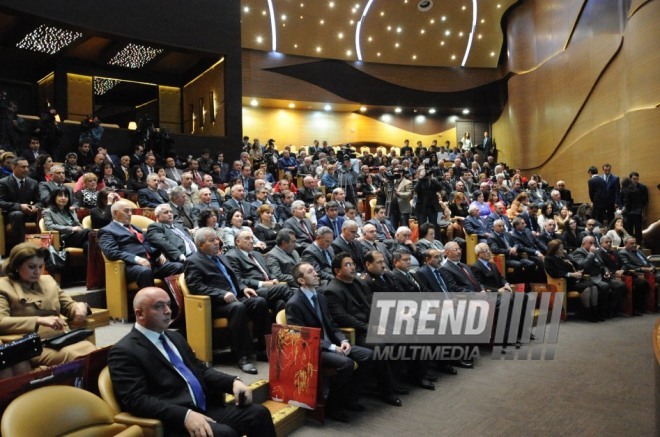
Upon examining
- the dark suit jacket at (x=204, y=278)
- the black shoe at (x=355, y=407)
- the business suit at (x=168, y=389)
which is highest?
the dark suit jacket at (x=204, y=278)

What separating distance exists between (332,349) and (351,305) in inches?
19.6

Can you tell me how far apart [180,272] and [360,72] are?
13.0m

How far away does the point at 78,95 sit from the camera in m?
11.1

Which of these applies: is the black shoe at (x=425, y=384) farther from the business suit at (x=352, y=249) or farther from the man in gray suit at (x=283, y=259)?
the business suit at (x=352, y=249)

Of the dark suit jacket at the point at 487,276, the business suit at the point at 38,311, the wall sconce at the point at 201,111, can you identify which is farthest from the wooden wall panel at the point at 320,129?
the business suit at the point at 38,311

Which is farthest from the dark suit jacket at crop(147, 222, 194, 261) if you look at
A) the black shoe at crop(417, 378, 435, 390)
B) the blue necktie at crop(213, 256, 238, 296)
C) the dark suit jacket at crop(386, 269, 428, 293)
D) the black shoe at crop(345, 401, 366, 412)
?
the black shoe at crop(417, 378, 435, 390)

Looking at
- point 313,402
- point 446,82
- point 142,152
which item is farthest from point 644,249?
point 446,82

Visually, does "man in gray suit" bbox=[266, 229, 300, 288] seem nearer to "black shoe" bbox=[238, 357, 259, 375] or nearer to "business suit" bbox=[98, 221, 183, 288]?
"business suit" bbox=[98, 221, 183, 288]

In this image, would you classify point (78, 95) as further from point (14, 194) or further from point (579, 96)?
point (579, 96)

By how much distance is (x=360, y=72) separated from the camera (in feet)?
51.3

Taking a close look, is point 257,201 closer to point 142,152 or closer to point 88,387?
point 142,152

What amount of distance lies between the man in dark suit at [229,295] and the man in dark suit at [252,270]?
0.35 feet

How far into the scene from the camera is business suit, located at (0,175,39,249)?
14.4ft

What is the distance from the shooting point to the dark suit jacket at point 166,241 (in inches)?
157
